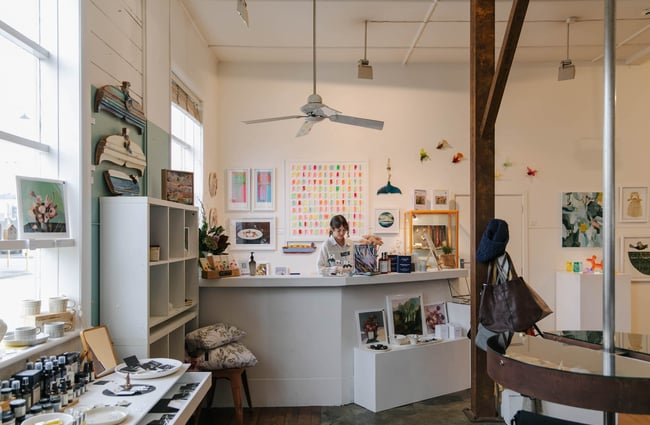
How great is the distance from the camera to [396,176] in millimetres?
7164

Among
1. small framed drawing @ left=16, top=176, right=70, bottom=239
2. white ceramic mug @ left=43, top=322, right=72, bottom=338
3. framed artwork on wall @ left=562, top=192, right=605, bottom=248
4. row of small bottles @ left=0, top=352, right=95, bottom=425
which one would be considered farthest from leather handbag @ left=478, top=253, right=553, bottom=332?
framed artwork on wall @ left=562, top=192, right=605, bottom=248

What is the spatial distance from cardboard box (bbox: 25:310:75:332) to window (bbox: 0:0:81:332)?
0.06 metres

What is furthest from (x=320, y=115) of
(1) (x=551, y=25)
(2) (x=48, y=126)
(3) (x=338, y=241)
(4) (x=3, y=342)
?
(1) (x=551, y=25)

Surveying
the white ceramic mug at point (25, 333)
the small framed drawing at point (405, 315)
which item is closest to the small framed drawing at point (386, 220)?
the small framed drawing at point (405, 315)

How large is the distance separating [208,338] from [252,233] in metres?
3.18

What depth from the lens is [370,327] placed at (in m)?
Answer: 4.47

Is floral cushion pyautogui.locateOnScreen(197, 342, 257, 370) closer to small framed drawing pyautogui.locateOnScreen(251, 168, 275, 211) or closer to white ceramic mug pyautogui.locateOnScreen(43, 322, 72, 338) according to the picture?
white ceramic mug pyautogui.locateOnScreen(43, 322, 72, 338)

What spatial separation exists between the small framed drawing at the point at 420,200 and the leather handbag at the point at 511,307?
3659mm

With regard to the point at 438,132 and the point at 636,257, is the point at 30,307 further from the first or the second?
the point at 636,257

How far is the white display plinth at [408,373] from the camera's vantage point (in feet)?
13.7

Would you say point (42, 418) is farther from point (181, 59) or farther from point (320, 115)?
point (181, 59)

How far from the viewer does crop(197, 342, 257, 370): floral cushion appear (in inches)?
151

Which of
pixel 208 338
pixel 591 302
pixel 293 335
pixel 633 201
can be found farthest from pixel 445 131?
pixel 208 338

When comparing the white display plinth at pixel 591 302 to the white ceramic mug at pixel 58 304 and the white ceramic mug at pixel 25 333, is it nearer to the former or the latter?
the white ceramic mug at pixel 58 304
